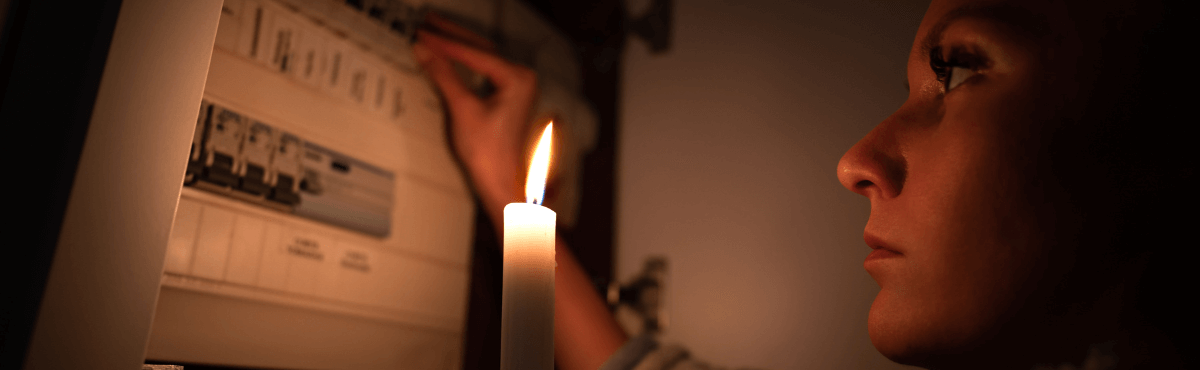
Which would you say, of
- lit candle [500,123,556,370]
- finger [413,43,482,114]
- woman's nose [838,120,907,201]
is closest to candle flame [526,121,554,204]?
lit candle [500,123,556,370]

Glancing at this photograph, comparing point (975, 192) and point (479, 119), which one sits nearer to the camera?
point (975, 192)

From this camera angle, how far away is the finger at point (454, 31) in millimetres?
639

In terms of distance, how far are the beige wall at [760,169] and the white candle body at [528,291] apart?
0.93 feet

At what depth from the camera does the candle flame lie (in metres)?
0.32

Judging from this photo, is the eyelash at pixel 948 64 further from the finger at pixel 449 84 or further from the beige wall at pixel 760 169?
the finger at pixel 449 84

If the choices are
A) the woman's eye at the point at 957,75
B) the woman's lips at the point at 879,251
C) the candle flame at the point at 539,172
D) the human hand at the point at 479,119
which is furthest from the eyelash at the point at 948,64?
the human hand at the point at 479,119

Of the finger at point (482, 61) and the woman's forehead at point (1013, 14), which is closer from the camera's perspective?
the woman's forehead at point (1013, 14)

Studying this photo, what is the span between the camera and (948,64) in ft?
1.30

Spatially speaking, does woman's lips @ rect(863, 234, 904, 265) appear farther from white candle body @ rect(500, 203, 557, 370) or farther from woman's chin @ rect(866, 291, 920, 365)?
white candle body @ rect(500, 203, 557, 370)

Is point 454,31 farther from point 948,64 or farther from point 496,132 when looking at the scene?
point 948,64

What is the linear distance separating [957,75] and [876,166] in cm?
7

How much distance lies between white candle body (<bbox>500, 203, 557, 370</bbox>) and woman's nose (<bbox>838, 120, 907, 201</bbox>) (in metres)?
0.23

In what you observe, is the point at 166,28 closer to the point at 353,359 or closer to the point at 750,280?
the point at 353,359

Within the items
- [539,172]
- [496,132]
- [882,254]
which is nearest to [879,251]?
[882,254]
